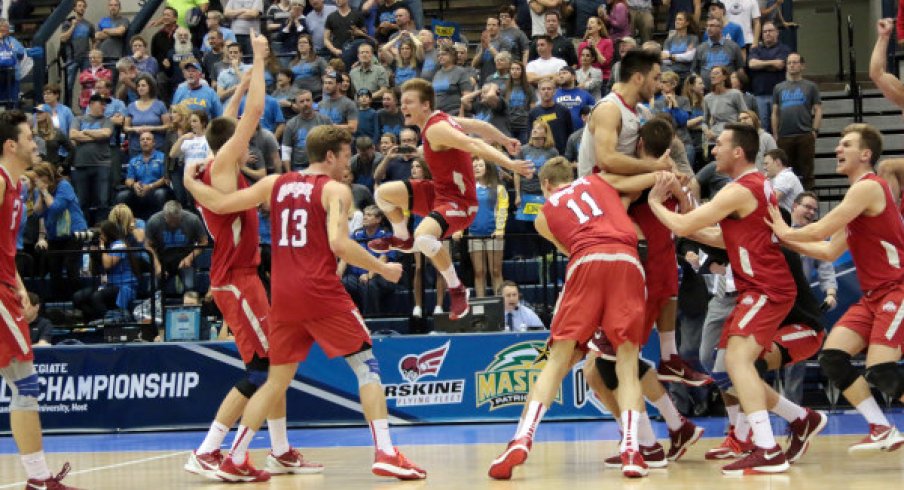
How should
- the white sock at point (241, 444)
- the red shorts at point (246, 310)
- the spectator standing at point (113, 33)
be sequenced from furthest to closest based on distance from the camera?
the spectator standing at point (113, 33) < the red shorts at point (246, 310) < the white sock at point (241, 444)

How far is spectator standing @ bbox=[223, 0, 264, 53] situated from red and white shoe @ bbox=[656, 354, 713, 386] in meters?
13.9

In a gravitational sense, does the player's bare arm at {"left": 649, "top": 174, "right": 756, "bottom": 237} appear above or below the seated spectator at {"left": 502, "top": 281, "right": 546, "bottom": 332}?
above

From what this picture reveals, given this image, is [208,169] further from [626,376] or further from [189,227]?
[189,227]

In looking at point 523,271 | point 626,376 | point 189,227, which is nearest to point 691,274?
point 523,271

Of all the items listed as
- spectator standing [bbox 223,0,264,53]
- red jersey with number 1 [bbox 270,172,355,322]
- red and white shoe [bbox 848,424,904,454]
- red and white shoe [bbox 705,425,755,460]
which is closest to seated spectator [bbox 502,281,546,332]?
red and white shoe [bbox 705,425,755,460]

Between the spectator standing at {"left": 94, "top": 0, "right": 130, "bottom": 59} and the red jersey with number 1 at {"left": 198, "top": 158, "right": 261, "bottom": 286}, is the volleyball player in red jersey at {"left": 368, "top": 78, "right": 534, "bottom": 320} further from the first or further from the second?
the spectator standing at {"left": 94, "top": 0, "right": 130, "bottom": 59}

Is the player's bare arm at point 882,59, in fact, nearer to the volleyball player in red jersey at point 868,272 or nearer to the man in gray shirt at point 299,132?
the volleyball player in red jersey at point 868,272

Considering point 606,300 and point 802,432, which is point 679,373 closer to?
point 802,432

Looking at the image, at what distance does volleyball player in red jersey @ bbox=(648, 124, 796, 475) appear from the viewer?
8945 mm

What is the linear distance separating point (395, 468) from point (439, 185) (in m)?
2.62

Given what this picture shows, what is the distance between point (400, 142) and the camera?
1789 cm

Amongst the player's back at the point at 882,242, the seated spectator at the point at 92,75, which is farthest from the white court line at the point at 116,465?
the seated spectator at the point at 92,75

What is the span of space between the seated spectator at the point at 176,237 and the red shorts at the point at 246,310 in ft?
20.8

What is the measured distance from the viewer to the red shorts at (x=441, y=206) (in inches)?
414
